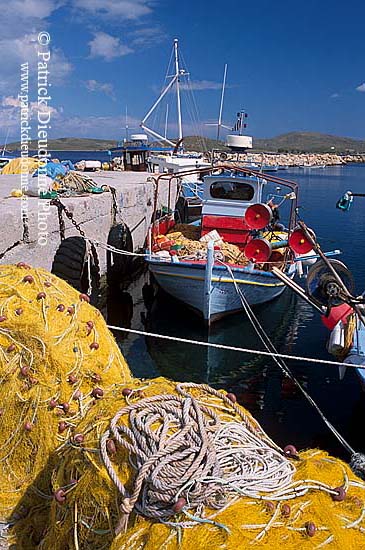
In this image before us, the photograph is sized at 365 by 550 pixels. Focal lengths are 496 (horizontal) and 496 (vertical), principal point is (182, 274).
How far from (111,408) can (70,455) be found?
0.41 metres

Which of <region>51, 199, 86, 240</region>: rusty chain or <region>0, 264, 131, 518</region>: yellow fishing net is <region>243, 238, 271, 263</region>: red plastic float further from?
<region>0, 264, 131, 518</region>: yellow fishing net

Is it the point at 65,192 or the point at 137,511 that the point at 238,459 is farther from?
the point at 65,192

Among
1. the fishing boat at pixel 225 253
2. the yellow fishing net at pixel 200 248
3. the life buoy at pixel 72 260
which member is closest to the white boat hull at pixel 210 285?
the fishing boat at pixel 225 253

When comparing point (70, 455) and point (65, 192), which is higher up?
point (65, 192)

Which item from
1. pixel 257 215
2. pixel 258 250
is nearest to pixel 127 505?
pixel 258 250

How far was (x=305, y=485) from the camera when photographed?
2.88m

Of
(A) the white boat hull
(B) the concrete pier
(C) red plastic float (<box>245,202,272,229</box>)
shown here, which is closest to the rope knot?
(B) the concrete pier

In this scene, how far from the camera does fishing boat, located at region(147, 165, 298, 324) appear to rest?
12.1 m

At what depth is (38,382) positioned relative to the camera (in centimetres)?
416

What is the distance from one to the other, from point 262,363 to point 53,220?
19.7 ft

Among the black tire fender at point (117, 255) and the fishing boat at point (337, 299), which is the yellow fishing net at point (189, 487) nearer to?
the fishing boat at point (337, 299)

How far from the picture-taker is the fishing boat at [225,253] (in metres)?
12.1

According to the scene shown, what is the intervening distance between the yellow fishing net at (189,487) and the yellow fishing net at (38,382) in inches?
26.0

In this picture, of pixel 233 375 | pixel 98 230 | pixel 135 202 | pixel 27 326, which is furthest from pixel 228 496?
pixel 135 202
